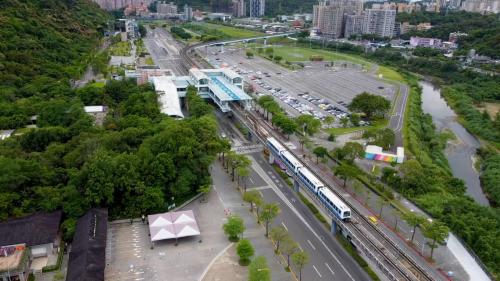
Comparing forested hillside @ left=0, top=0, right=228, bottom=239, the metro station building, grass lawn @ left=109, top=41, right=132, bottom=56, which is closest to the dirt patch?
forested hillside @ left=0, top=0, right=228, bottom=239

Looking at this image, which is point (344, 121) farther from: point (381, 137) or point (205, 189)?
point (205, 189)

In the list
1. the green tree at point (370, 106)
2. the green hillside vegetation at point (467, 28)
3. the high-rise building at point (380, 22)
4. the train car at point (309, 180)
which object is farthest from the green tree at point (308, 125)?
the high-rise building at point (380, 22)

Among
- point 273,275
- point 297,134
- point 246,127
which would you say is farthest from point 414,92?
point 273,275

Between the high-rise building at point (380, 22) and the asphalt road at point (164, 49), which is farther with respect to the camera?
the high-rise building at point (380, 22)

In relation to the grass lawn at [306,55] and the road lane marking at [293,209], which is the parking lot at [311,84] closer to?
the grass lawn at [306,55]

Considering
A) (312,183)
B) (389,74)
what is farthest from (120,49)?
(312,183)

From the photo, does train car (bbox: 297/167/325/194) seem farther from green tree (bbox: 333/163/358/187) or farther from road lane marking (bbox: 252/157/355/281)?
green tree (bbox: 333/163/358/187)

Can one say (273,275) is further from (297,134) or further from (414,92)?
(414,92)
